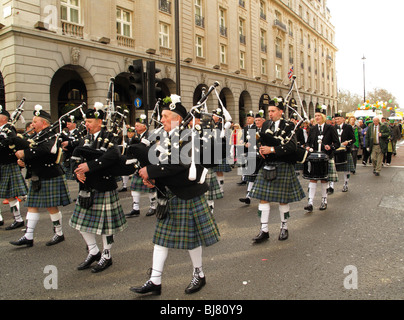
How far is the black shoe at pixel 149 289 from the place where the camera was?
3.11 meters

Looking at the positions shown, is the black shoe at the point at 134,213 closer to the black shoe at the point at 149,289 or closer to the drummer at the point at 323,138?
the black shoe at the point at 149,289

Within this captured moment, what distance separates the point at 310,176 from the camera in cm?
627

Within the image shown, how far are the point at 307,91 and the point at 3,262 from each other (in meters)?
43.6

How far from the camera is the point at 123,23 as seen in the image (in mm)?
17719

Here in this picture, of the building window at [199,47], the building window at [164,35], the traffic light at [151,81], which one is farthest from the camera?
the building window at [199,47]

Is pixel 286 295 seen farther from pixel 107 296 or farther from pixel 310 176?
pixel 310 176

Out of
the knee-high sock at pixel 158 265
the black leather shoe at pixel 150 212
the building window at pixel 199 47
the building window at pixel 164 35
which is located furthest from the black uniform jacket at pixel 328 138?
the building window at pixel 199 47

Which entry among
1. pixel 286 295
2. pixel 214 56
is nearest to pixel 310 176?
pixel 286 295

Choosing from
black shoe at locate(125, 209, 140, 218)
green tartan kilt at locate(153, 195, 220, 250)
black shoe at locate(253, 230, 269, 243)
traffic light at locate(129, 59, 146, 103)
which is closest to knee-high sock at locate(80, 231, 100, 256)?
green tartan kilt at locate(153, 195, 220, 250)

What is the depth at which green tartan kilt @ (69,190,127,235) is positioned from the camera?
373cm

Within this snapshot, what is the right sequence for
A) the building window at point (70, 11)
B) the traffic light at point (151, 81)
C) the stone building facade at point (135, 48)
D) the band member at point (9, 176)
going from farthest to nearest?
the building window at point (70, 11), the stone building facade at point (135, 48), the traffic light at point (151, 81), the band member at point (9, 176)

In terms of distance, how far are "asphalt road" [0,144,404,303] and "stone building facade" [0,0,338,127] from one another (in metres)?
2.42

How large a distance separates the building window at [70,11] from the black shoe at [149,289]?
15004 millimetres

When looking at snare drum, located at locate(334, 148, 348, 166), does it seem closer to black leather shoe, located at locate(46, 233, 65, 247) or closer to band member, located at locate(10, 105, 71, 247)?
band member, located at locate(10, 105, 71, 247)
